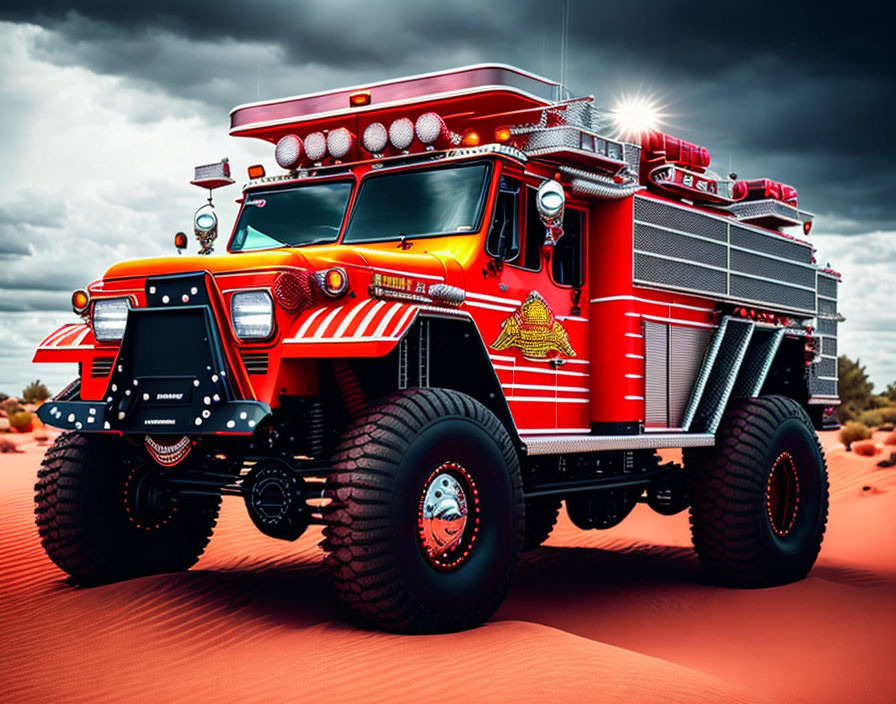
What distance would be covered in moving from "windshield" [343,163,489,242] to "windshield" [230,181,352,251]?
0.25 meters

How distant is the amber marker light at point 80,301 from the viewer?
328 inches

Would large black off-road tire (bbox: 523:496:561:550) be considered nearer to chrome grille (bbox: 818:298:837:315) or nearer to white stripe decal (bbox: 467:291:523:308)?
chrome grille (bbox: 818:298:837:315)

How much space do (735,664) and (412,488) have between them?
319 cm

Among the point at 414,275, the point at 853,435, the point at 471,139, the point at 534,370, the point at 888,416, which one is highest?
the point at 471,139

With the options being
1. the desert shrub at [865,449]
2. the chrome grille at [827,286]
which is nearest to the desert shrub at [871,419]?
the desert shrub at [865,449]

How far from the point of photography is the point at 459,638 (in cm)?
687

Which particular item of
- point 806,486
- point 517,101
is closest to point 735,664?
point 806,486

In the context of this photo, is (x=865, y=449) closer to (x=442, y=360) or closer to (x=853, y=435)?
(x=853, y=435)

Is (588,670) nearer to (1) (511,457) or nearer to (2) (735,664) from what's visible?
(1) (511,457)

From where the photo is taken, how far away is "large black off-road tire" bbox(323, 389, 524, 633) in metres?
6.65

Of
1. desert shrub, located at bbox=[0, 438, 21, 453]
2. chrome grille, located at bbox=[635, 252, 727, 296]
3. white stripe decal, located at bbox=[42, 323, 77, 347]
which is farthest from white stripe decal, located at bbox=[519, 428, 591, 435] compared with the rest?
desert shrub, located at bbox=[0, 438, 21, 453]

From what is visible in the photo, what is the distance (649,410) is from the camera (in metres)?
10.2

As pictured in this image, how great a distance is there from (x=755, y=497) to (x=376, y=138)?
5.05 meters

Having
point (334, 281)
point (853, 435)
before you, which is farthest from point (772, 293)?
point (853, 435)
